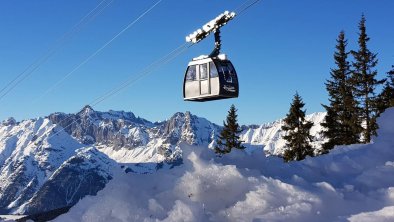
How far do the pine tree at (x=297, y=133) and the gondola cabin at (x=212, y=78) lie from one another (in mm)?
25071

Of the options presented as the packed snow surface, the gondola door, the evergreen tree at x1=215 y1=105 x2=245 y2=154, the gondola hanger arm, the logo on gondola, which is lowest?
the packed snow surface

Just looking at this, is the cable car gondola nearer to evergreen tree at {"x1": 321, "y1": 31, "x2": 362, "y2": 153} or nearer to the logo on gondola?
the logo on gondola

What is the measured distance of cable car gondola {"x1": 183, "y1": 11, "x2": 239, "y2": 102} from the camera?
25.7 metres

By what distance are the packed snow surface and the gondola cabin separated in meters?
14.4

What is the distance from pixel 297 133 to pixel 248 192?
43.2 metres

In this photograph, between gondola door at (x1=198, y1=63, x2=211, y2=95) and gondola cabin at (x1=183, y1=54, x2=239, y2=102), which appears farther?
gondola door at (x1=198, y1=63, x2=211, y2=95)

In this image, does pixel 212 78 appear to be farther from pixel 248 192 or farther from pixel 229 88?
pixel 248 192

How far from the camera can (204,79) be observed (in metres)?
26.4

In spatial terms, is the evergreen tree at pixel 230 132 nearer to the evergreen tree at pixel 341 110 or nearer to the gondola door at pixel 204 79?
the evergreen tree at pixel 341 110

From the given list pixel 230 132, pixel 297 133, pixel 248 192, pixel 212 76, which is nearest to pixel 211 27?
pixel 212 76

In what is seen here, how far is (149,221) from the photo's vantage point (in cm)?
886

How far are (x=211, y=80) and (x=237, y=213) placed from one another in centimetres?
1740

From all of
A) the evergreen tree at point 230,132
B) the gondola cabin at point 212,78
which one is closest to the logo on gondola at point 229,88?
the gondola cabin at point 212,78

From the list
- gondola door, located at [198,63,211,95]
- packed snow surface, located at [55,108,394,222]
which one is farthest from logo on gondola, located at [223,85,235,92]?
packed snow surface, located at [55,108,394,222]
